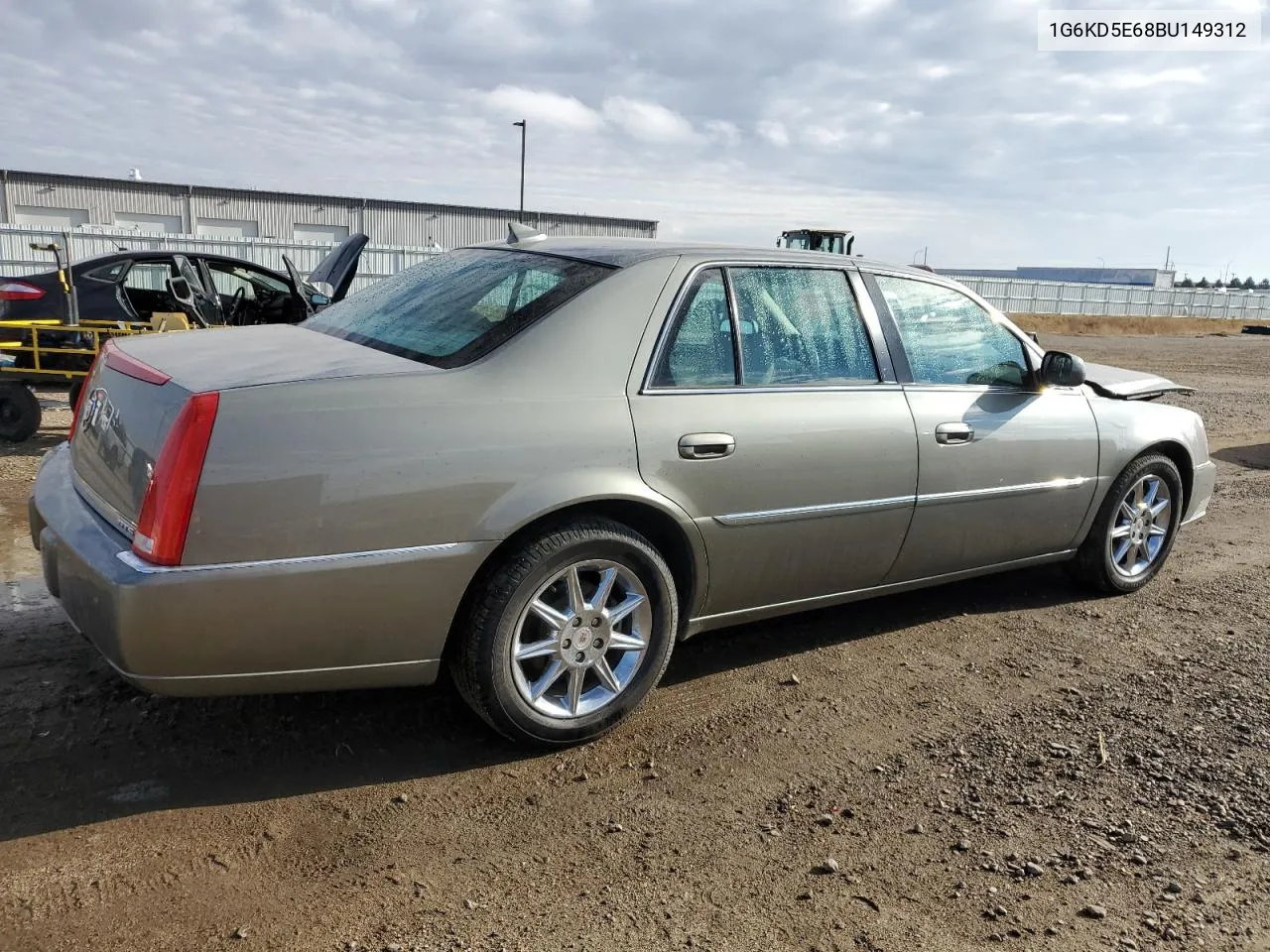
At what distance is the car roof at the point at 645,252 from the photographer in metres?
3.44

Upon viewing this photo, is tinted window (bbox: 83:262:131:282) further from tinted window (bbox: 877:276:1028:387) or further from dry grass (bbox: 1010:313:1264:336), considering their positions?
dry grass (bbox: 1010:313:1264:336)

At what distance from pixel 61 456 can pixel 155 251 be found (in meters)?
6.38

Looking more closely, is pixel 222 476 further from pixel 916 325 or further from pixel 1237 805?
pixel 1237 805

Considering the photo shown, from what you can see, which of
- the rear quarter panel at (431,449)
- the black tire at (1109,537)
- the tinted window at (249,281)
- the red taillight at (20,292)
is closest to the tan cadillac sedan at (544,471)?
the rear quarter panel at (431,449)

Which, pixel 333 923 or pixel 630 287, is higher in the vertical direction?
pixel 630 287

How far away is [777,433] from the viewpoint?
3.39 metres

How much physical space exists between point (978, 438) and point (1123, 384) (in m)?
1.41

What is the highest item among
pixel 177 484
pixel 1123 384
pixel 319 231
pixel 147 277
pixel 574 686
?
pixel 319 231

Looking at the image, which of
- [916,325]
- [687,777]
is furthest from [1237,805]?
[916,325]

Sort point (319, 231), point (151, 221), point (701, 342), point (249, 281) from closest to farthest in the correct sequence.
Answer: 1. point (701, 342)
2. point (249, 281)
3. point (151, 221)
4. point (319, 231)

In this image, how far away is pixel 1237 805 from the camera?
9.74 ft

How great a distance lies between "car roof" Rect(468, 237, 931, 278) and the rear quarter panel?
266 mm

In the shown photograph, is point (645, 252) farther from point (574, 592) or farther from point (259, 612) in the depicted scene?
point (259, 612)

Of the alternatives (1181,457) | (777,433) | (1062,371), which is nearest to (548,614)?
(777,433)
